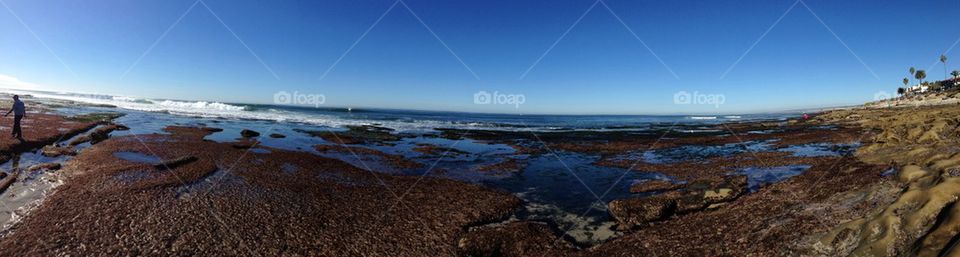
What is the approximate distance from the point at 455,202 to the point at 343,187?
3782mm

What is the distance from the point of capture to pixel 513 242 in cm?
786

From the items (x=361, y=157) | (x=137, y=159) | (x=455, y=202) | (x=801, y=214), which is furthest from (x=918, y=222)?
(x=137, y=159)

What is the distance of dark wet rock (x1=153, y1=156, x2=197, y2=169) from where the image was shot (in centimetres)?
1309

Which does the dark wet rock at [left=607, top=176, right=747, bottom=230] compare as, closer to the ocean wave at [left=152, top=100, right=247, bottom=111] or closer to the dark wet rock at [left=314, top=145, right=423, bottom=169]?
the dark wet rock at [left=314, top=145, right=423, bottom=169]

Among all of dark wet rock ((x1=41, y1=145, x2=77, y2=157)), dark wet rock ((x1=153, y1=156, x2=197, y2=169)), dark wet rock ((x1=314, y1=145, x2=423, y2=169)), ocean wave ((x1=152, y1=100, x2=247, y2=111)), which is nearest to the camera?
dark wet rock ((x1=153, y1=156, x2=197, y2=169))

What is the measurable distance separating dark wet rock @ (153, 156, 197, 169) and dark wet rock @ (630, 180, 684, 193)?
15.6 metres

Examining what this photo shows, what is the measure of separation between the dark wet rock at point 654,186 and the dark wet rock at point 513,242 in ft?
18.5

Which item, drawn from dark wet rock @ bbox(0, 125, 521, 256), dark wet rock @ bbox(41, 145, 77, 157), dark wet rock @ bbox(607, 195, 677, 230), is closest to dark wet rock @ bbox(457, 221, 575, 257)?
dark wet rock @ bbox(0, 125, 521, 256)

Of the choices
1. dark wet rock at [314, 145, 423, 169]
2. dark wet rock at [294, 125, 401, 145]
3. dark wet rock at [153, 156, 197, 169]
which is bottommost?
dark wet rock at [314, 145, 423, 169]

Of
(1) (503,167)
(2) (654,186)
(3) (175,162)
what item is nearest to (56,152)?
(3) (175,162)

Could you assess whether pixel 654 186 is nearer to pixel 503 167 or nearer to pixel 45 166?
pixel 503 167

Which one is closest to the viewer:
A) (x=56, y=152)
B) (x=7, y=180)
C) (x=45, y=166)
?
(x=7, y=180)

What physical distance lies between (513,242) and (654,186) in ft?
24.5

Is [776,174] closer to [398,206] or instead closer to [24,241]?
[398,206]
